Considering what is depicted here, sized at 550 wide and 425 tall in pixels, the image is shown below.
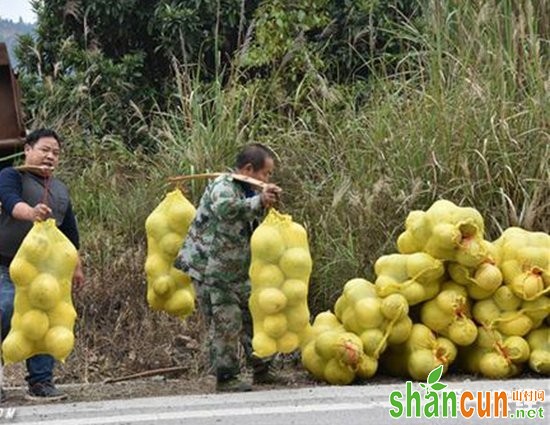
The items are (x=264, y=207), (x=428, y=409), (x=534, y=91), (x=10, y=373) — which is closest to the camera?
(x=428, y=409)

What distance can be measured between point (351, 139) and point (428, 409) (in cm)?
322

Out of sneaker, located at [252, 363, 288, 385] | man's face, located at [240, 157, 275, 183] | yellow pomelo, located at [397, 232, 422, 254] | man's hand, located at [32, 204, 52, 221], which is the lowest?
sneaker, located at [252, 363, 288, 385]

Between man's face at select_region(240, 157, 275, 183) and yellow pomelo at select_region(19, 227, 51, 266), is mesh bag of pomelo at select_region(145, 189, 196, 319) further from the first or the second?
yellow pomelo at select_region(19, 227, 51, 266)

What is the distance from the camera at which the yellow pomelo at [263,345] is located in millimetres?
5945

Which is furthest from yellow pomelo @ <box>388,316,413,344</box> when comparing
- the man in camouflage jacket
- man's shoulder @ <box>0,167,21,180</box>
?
man's shoulder @ <box>0,167,21,180</box>

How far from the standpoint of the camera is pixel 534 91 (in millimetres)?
8062

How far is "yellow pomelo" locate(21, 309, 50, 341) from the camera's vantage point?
581 centimetres

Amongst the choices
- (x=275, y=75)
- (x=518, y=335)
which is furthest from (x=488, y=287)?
(x=275, y=75)

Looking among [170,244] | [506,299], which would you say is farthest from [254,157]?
[506,299]

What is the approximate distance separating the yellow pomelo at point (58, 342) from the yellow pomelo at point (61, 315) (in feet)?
0.13

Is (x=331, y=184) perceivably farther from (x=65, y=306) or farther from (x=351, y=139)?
(x=65, y=306)

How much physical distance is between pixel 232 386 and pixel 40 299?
1.17 meters

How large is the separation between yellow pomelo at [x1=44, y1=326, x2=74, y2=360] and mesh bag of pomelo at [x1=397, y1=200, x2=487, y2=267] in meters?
2.07

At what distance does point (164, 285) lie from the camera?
6.66 m
